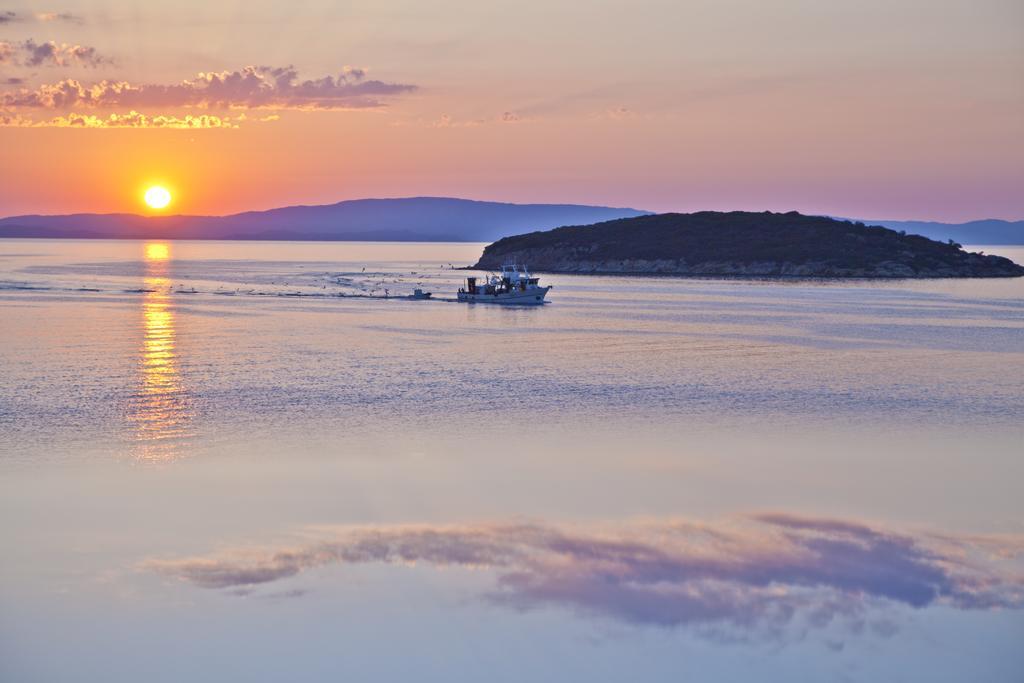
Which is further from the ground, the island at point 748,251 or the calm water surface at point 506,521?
→ the island at point 748,251

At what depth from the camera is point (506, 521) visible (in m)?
18.2

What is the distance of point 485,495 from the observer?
65.6ft

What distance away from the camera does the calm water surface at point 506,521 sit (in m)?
13.1

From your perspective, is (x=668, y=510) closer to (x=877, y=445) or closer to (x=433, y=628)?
(x=433, y=628)

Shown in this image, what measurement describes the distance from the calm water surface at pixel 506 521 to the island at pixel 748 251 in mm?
118758

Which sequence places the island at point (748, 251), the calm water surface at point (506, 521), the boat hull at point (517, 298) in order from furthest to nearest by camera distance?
the island at point (748, 251) < the boat hull at point (517, 298) < the calm water surface at point (506, 521)

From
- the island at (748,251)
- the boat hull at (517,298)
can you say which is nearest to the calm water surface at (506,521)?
the boat hull at (517,298)

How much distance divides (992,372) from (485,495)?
29.7 meters

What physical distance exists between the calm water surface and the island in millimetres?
118758

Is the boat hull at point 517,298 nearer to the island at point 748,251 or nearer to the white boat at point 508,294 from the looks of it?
the white boat at point 508,294

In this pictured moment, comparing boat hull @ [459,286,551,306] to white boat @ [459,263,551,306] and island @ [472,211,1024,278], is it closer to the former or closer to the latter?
white boat @ [459,263,551,306]

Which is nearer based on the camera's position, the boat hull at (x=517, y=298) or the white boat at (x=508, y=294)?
the boat hull at (x=517, y=298)

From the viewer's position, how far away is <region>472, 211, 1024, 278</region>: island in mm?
156500

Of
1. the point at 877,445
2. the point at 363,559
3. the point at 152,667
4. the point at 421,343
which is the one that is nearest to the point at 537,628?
the point at 363,559
